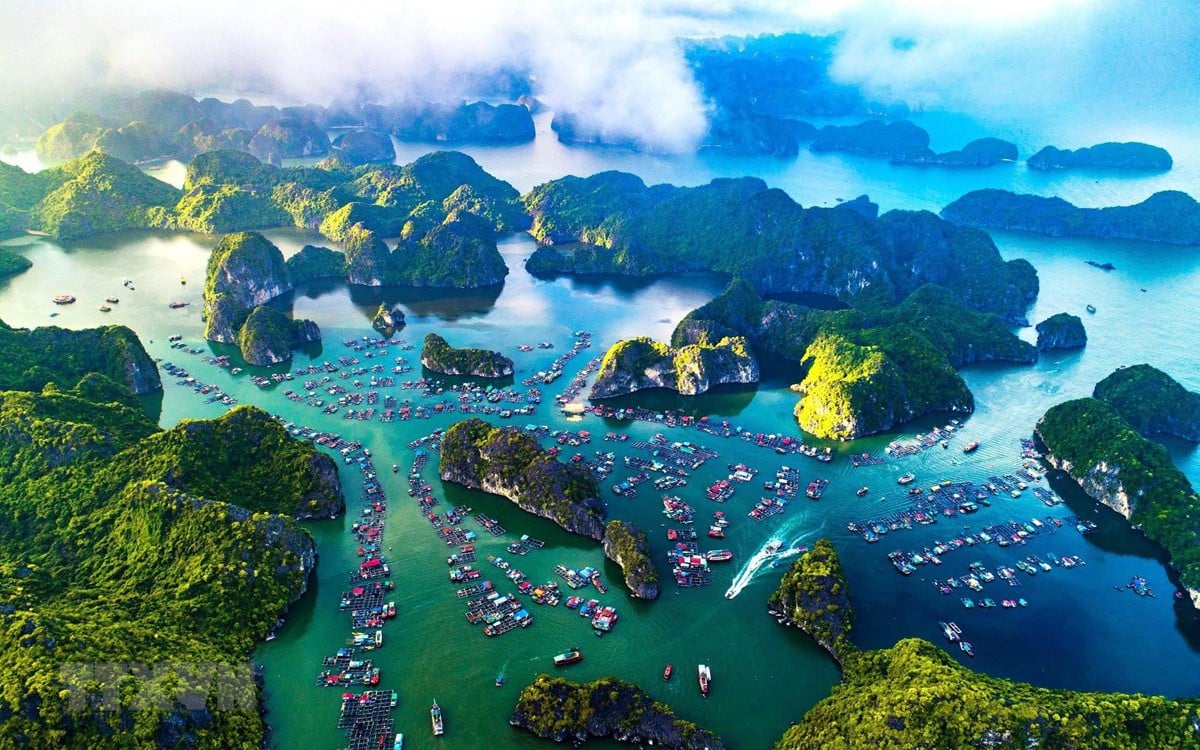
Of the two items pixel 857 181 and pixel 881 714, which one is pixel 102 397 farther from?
pixel 857 181

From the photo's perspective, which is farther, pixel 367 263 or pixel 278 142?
pixel 278 142

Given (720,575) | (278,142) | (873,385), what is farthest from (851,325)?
(278,142)

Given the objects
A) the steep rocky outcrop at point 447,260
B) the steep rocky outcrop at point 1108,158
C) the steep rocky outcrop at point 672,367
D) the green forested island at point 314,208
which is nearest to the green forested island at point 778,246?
the steep rocky outcrop at point 447,260

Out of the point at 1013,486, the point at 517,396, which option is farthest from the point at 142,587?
the point at 1013,486

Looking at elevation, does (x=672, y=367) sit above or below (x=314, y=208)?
above

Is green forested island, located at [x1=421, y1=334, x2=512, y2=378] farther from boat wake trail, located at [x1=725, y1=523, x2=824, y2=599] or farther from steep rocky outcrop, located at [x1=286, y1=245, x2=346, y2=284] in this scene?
steep rocky outcrop, located at [x1=286, y1=245, x2=346, y2=284]

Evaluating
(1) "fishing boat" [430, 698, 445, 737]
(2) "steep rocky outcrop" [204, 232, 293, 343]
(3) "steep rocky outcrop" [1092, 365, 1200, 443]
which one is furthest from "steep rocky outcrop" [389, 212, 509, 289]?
(3) "steep rocky outcrop" [1092, 365, 1200, 443]

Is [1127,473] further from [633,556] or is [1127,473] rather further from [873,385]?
[633,556]

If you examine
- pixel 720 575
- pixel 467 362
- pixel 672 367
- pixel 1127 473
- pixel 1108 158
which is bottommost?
pixel 467 362
